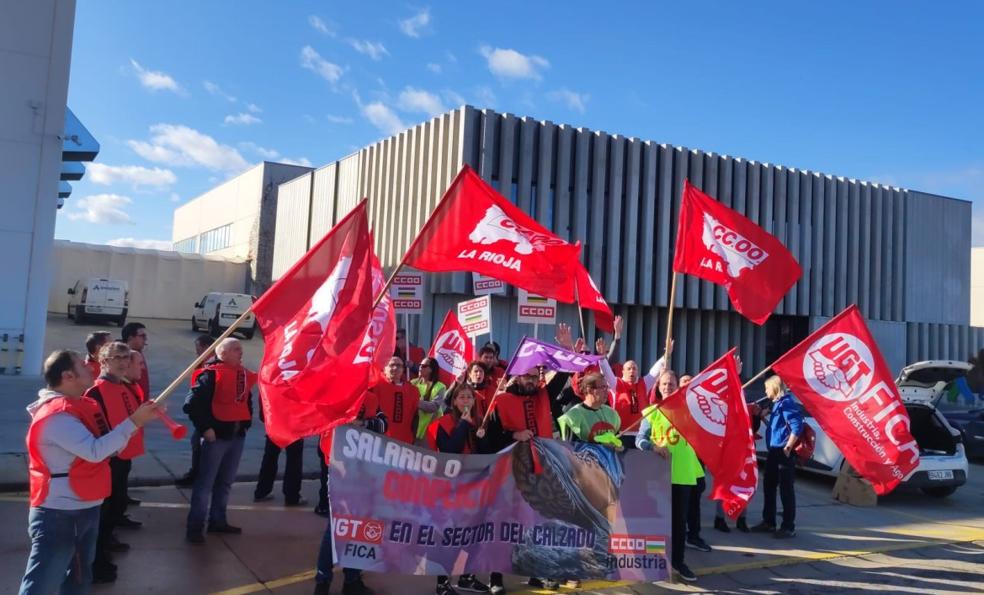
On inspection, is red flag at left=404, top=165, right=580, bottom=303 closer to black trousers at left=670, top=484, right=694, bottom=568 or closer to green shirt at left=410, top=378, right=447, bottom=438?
green shirt at left=410, top=378, right=447, bottom=438

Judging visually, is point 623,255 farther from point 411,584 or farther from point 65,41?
point 411,584

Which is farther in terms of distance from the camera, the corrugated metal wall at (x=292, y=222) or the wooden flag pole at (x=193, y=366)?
the corrugated metal wall at (x=292, y=222)

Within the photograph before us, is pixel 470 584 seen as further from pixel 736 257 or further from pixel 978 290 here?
pixel 978 290

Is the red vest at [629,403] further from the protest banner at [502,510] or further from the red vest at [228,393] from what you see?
the red vest at [228,393]

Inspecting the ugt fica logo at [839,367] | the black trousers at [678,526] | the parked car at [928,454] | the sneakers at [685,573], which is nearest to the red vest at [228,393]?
the black trousers at [678,526]

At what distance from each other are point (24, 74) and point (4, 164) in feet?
7.30

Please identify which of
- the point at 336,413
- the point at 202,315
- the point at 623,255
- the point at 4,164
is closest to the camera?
the point at 336,413

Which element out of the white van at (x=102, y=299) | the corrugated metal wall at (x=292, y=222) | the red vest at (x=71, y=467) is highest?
the corrugated metal wall at (x=292, y=222)

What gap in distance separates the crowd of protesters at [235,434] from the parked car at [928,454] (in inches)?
128

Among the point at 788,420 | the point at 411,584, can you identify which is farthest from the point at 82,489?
the point at 788,420

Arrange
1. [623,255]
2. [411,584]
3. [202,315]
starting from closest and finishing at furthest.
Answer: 1. [411,584]
2. [623,255]
3. [202,315]

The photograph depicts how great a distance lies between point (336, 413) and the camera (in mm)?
4961

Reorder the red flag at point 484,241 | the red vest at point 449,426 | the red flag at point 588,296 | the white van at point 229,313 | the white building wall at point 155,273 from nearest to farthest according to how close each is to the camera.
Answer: the red vest at point 449,426 < the red flag at point 484,241 < the red flag at point 588,296 < the white van at point 229,313 < the white building wall at point 155,273

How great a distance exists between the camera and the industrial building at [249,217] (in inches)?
1451
